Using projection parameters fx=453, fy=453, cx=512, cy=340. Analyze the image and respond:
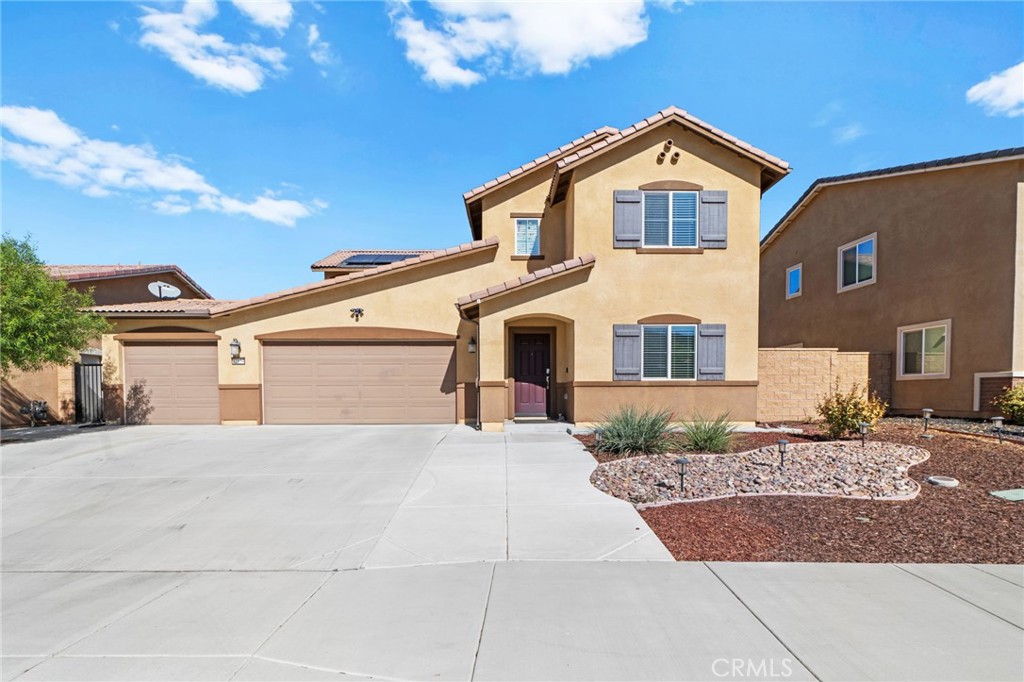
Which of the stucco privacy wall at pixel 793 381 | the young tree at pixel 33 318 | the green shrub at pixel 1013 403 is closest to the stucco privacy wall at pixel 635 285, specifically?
the stucco privacy wall at pixel 793 381

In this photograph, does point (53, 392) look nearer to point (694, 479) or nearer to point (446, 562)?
point (446, 562)

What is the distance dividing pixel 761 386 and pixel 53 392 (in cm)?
2048

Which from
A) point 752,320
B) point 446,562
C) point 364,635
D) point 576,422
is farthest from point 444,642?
point 752,320

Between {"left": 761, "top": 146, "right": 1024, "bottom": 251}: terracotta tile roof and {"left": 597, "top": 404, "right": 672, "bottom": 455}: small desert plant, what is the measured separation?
11.4 metres

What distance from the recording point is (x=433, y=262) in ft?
42.6

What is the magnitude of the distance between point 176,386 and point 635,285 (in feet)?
42.5

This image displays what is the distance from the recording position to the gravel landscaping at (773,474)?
6258mm

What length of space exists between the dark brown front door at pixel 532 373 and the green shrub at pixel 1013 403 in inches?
440

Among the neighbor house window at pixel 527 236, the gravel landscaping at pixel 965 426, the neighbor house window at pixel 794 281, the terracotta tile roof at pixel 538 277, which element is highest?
the neighbor house window at pixel 527 236

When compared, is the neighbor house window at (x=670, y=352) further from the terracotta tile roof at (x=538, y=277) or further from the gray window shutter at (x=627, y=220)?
the terracotta tile roof at (x=538, y=277)

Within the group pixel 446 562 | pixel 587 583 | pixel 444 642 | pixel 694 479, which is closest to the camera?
pixel 444 642

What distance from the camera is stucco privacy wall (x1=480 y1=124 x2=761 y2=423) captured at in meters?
11.5

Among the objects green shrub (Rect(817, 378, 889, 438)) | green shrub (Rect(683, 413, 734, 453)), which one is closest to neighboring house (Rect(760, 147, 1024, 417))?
green shrub (Rect(817, 378, 889, 438))

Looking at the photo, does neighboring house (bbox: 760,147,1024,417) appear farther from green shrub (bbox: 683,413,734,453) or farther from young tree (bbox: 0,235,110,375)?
young tree (bbox: 0,235,110,375)
